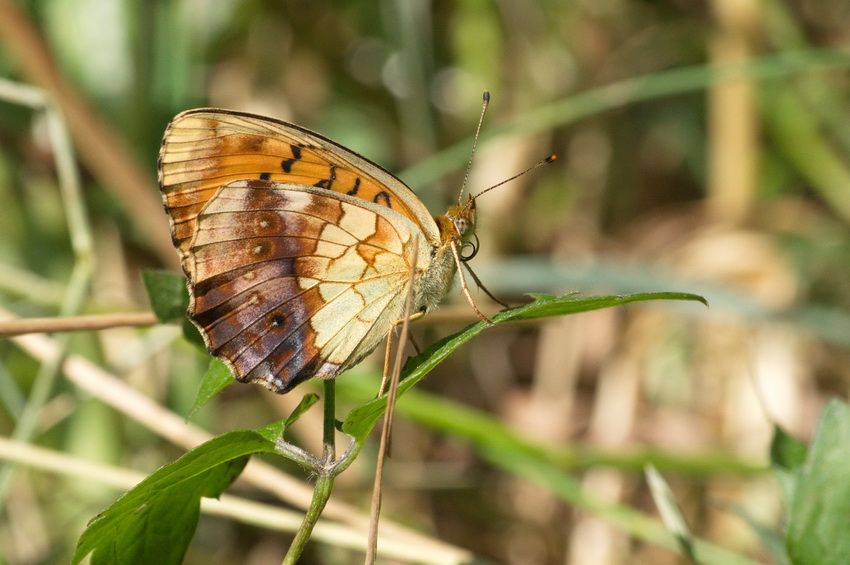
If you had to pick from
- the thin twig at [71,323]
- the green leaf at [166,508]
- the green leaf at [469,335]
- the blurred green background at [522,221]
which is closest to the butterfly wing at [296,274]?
the thin twig at [71,323]

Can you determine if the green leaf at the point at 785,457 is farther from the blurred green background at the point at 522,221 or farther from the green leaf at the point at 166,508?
the green leaf at the point at 166,508

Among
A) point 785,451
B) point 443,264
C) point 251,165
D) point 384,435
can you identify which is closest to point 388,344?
point 443,264

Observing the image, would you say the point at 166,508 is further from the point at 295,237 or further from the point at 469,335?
the point at 295,237

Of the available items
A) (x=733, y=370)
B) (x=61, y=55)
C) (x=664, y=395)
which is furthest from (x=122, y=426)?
(x=733, y=370)

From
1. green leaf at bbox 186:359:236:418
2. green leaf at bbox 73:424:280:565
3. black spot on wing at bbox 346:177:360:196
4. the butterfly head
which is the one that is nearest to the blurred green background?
the butterfly head

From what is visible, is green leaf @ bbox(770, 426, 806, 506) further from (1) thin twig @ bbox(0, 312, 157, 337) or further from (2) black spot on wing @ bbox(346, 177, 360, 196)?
(1) thin twig @ bbox(0, 312, 157, 337)
